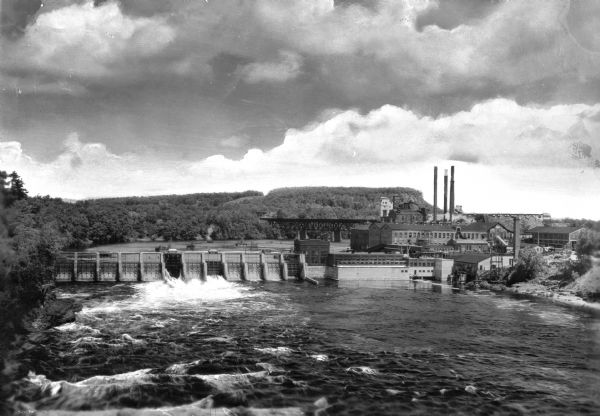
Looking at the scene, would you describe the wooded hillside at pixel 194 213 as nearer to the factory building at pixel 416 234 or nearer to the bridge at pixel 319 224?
the bridge at pixel 319 224

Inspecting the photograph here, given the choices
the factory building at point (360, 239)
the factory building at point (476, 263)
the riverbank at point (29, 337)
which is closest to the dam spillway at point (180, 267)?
the factory building at point (476, 263)

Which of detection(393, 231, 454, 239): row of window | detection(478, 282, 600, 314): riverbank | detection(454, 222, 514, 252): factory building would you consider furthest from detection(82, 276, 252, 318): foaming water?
detection(454, 222, 514, 252): factory building

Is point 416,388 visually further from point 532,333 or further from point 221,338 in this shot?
point 532,333

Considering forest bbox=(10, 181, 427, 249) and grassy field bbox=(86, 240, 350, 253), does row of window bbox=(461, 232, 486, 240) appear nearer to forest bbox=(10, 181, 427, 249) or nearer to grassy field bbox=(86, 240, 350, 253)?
grassy field bbox=(86, 240, 350, 253)

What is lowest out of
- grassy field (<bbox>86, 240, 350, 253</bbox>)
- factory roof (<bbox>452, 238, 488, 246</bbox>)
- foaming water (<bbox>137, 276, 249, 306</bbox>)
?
foaming water (<bbox>137, 276, 249, 306</bbox>)

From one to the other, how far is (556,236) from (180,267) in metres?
60.4

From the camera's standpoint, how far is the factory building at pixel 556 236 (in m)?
78.8

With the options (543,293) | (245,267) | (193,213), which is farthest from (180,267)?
(193,213)

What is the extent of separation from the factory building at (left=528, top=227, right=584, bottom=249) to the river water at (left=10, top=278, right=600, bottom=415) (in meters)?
40.9

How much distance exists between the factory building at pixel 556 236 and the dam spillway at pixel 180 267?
146 ft

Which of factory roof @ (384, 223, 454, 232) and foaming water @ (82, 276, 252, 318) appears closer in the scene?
foaming water @ (82, 276, 252, 318)

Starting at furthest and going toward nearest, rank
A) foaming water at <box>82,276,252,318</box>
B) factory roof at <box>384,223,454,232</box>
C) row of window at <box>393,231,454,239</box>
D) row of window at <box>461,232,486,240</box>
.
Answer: row of window at <box>461,232,486,240</box> → factory roof at <box>384,223,454,232</box> → row of window at <box>393,231,454,239</box> → foaming water at <box>82,276,252,318</box>

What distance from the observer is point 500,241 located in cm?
8012

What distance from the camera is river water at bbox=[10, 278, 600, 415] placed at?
65.7ft
